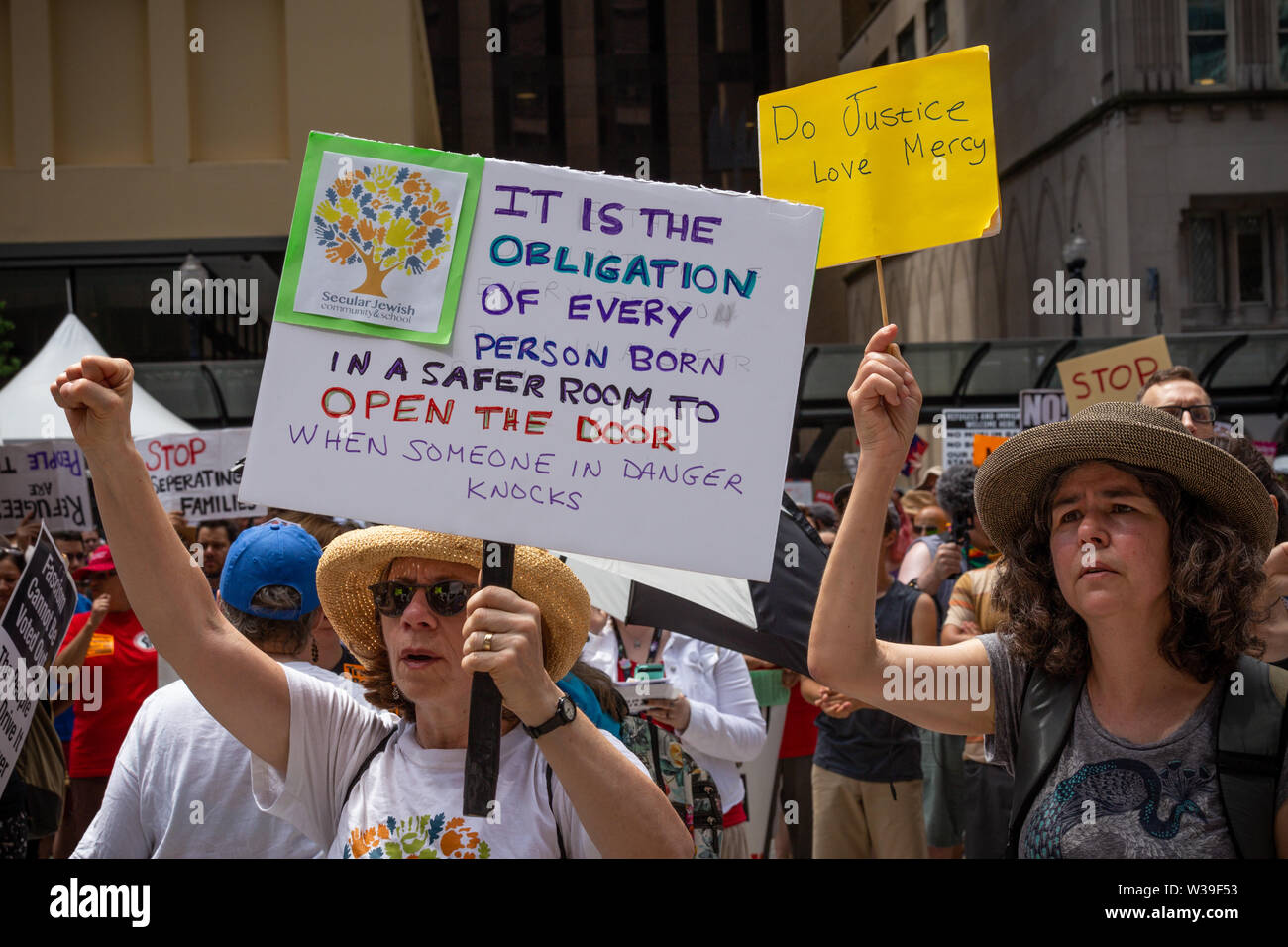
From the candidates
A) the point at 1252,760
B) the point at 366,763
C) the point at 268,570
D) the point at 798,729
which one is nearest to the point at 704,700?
the point at 798,729

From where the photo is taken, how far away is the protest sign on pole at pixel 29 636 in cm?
329

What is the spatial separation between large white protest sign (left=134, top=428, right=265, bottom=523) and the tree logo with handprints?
19.3 ft

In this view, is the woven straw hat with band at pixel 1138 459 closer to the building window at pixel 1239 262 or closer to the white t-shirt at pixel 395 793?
the white t-shirt at pixel 395 793

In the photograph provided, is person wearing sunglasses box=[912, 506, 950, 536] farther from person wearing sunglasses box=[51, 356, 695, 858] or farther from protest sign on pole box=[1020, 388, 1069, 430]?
person wearing sunglasses box=[51, 356, 695, 858]

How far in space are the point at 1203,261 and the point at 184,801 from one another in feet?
79.1

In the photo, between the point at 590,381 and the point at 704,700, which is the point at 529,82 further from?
the point at 590,381

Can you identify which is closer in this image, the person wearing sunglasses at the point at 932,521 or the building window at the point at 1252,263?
the person wearing sunglasses at the point at 932,521

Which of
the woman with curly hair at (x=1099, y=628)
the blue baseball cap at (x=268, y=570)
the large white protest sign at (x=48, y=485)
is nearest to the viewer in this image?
the woman with curly hair at (x=1099, y=628)


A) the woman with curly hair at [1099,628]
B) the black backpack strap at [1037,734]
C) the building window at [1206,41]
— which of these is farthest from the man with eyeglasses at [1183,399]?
the building window at [1206,41]

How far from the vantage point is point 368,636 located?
2.66 m

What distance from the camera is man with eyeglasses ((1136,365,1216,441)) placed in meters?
4.02

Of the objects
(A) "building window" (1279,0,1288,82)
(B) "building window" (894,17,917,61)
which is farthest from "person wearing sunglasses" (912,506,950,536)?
(B) "building window" (894,17,917,61)

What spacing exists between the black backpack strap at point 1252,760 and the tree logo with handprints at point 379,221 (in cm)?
149

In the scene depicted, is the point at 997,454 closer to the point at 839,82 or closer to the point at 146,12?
the point at 839,82
